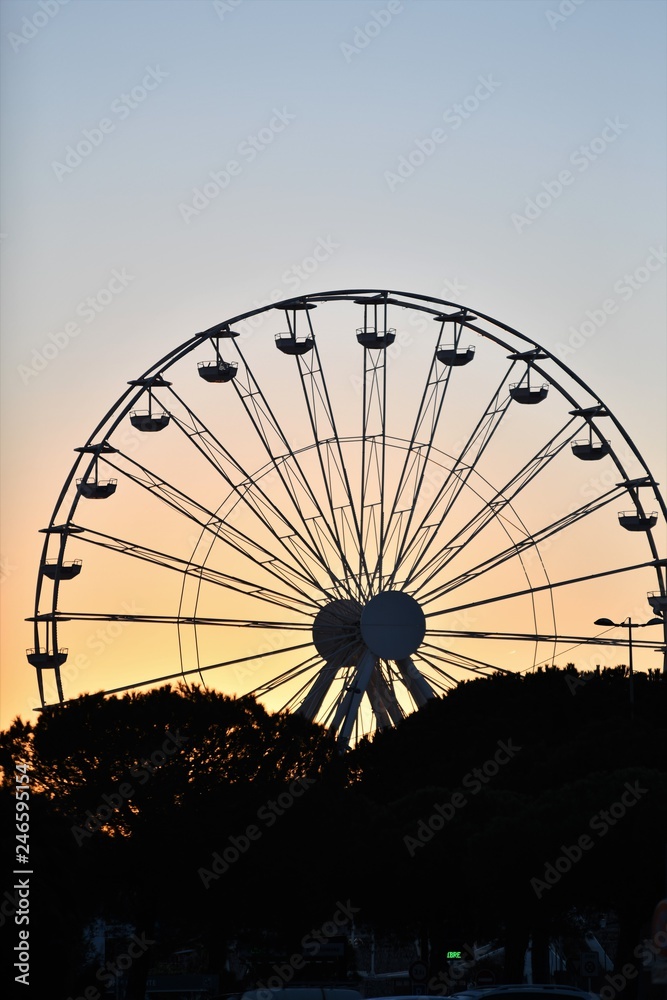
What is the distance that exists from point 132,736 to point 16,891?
2139 centimetres

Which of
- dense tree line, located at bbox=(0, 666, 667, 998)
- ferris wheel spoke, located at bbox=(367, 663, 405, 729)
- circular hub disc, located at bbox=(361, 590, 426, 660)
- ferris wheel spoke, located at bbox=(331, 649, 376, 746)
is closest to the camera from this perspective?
dense tree line, located at bbox=(0, 666, 667, 998)

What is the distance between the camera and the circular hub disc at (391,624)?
2340 inches

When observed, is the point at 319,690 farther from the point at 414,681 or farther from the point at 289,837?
the point at 289,837

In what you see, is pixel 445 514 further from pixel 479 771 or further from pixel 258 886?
pixel 258 886

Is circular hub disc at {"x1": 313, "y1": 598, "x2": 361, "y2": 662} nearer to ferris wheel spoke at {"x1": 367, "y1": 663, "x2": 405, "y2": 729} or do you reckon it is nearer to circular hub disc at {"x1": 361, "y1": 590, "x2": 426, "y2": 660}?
circular hub disc at {"x1": 361, "y1": 590, "x2": 426, "y2": 660}

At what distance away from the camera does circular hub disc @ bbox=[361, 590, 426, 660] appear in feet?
195

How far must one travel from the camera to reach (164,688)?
187 feet

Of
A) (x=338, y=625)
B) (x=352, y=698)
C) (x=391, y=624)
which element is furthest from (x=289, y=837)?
(x=391, y=624)

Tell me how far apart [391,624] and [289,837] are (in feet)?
35.8

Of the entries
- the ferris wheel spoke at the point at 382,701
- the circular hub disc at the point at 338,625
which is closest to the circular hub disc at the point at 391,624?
the circular hub disc at the point at 338,625

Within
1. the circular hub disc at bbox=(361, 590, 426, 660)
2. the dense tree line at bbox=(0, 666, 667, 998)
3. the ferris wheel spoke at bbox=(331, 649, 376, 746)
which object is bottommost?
the dense tree line at bbox=(0, 666, 667, 998)

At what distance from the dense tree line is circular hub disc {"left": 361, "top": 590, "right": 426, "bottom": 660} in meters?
4.21

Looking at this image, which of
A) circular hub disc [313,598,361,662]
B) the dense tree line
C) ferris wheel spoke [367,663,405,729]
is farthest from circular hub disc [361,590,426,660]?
the dense tree line

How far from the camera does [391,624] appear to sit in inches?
2350
